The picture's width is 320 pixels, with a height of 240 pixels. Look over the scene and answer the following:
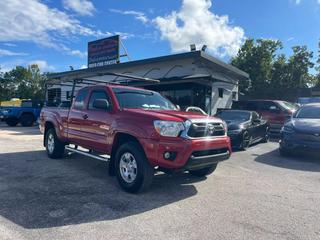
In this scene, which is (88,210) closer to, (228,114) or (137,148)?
(137,148)

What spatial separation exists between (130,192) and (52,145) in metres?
4.00

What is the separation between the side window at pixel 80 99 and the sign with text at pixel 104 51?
1857 cm

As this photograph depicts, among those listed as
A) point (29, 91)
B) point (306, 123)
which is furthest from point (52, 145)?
point (29, 91)

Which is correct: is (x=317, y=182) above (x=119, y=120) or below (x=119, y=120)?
below

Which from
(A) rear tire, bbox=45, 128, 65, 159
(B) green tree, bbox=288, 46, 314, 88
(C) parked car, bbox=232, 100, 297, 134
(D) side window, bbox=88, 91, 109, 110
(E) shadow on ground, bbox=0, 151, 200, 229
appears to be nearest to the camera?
(E) shadow on ground, bbox=0, 151, 200, 229

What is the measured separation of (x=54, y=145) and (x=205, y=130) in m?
4.70

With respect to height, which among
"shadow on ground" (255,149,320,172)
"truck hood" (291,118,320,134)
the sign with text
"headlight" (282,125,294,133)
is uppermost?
the sign with text

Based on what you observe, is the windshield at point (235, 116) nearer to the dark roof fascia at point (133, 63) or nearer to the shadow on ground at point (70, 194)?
the dark roof fascia at point (133, 63)

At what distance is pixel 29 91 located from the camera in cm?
7531

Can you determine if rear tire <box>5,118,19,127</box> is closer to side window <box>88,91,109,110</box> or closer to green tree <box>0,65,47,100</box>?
side window <box>88,91,109,110</box>

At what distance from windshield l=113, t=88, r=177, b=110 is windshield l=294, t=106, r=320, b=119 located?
215 inches

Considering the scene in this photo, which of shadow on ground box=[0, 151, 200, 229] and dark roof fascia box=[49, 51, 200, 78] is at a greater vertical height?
dark roof fascia box=[49, 51, 200, 78]

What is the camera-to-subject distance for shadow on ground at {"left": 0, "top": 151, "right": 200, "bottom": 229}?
4.27 metres

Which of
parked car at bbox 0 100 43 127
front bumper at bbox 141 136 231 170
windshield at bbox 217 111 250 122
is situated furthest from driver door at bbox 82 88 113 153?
parked car at bbox 0 100 43 127
